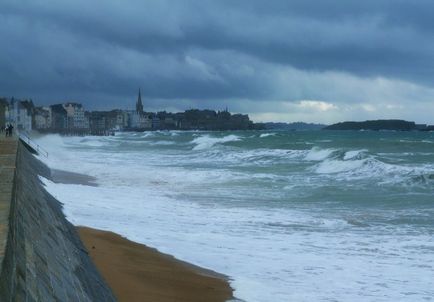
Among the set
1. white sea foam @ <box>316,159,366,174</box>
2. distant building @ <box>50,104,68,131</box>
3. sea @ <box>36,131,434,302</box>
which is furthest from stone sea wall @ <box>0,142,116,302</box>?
distant building @ <box>50,104,68,131</box>

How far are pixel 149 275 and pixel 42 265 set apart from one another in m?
3.04

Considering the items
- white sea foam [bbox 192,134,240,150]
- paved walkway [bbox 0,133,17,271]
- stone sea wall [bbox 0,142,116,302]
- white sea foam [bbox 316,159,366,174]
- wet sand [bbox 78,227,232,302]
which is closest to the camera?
stone sea wall [bbox 0,142,116,302]

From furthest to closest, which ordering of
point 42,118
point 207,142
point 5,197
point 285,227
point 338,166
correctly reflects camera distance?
point 42,118 → point 207,142 → point 338,166 → point 285,227 → point 5,197

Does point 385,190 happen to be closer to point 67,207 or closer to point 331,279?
point 67,207

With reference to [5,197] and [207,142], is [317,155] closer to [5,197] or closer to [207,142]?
[207,142]

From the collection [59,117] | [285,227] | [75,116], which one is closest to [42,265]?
[285,227]

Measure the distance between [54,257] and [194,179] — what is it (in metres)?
17.4

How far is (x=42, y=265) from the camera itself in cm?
570

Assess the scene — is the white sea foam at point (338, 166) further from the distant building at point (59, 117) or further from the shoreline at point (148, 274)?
the distant building at point (59, 117)

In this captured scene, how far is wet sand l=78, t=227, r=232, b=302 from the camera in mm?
7594

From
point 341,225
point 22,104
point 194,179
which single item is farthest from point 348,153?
point 22,104

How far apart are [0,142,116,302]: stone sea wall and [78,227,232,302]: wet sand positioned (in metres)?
0.39

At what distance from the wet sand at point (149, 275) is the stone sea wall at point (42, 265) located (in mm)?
388

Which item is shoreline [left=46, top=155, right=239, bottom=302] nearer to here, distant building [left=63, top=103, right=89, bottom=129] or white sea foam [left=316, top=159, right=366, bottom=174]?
white sea foam [left=316, top=159, right=366, bottom=174]
